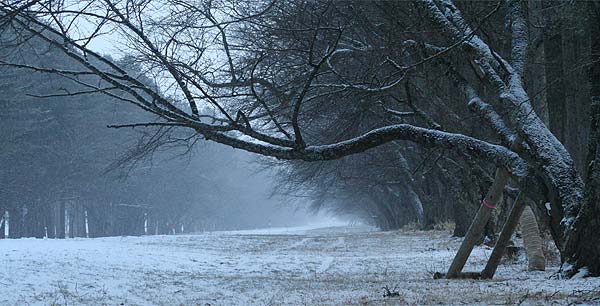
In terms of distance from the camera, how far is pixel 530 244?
1116cm

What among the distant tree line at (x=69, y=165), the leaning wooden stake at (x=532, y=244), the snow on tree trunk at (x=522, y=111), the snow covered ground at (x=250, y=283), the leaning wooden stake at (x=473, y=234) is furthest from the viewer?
the distant tree line at (x=69, y=165)

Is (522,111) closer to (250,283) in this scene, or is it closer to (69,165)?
(250,283)

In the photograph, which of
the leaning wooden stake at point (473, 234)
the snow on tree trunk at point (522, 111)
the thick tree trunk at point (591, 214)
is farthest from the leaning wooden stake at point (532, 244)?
the thick tree trunk at point (591, 214)

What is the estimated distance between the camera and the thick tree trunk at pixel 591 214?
787cm

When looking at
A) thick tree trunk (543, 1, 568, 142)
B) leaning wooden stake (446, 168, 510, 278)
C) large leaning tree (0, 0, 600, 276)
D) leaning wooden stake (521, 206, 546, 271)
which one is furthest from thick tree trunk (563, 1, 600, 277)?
thick tree trunk (543, 1, 568, 142)

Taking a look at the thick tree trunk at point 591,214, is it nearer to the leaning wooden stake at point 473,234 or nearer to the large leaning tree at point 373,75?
the large leaning tree at point 373,75

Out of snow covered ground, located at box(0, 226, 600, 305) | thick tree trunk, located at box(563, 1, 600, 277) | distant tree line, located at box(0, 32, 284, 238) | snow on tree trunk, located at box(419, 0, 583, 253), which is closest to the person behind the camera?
snow covered ground, located at box(0, 226, 600, 305)

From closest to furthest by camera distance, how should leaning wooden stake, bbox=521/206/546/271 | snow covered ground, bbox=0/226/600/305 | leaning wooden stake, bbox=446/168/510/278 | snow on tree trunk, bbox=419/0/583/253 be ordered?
snow covered ground, bbox=0/226/600/305, snow on tree trunk, bbox=419/0/583/253, leaning wooden stake, bbox=446/168/510/278, leaning wooden stake, bbox=521/206/546/271

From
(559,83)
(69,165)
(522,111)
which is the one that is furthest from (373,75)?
(69,165)

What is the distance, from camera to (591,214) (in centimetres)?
786

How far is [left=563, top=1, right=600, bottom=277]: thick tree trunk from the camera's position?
7867 mm

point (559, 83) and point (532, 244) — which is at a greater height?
point (559, 83)

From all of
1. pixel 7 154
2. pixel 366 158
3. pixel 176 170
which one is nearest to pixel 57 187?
pixel 7 154

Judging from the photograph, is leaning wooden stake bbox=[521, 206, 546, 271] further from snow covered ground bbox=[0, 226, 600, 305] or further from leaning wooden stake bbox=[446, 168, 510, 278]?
leaning wooden stake bbox=[446, 168, 510, 278]
